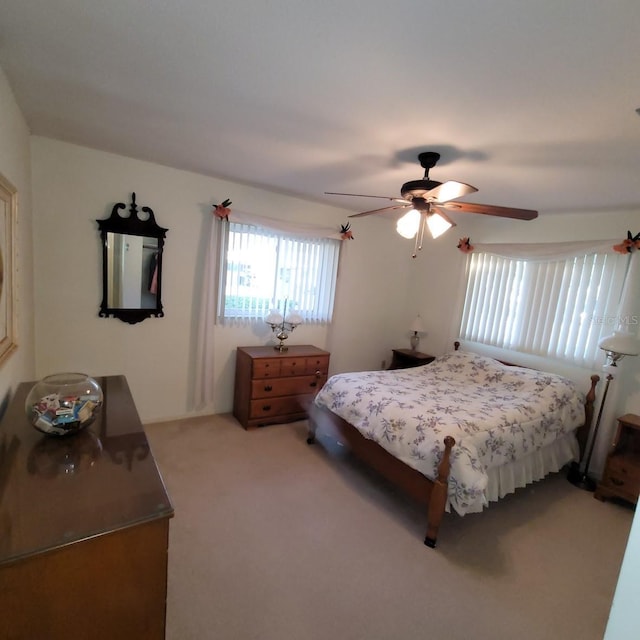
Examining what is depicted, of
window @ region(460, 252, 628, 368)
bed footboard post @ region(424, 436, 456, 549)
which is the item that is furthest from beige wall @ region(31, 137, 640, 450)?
bed footboard post @ region(424, 436, 456, 549)

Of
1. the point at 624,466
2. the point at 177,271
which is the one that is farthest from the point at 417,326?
the point at 177,271

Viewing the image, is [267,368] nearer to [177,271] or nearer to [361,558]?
[177,271]

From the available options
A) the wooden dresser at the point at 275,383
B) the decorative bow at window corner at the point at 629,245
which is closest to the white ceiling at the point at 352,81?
the decorative bow at window corner at the point at 629,245

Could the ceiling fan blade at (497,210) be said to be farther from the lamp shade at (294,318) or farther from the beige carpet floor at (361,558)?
the beige carpet floor at (361,558)

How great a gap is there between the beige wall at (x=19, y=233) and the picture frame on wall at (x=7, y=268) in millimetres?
54

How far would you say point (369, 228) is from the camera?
425 cm

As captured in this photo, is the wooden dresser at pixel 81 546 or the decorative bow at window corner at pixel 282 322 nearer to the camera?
the wooden dresser at pixel 81 546

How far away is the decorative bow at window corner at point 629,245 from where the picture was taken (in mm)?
2732

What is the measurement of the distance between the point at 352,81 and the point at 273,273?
236 cm

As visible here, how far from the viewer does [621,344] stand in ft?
8.54

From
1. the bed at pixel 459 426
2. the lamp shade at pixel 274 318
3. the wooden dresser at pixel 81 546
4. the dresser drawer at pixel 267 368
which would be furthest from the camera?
the lamp shade at pixel 274 318

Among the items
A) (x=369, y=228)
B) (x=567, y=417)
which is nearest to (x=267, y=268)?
(x=369, y=228)

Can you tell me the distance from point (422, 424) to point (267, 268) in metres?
2.18

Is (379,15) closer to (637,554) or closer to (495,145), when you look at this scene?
(495,145)
